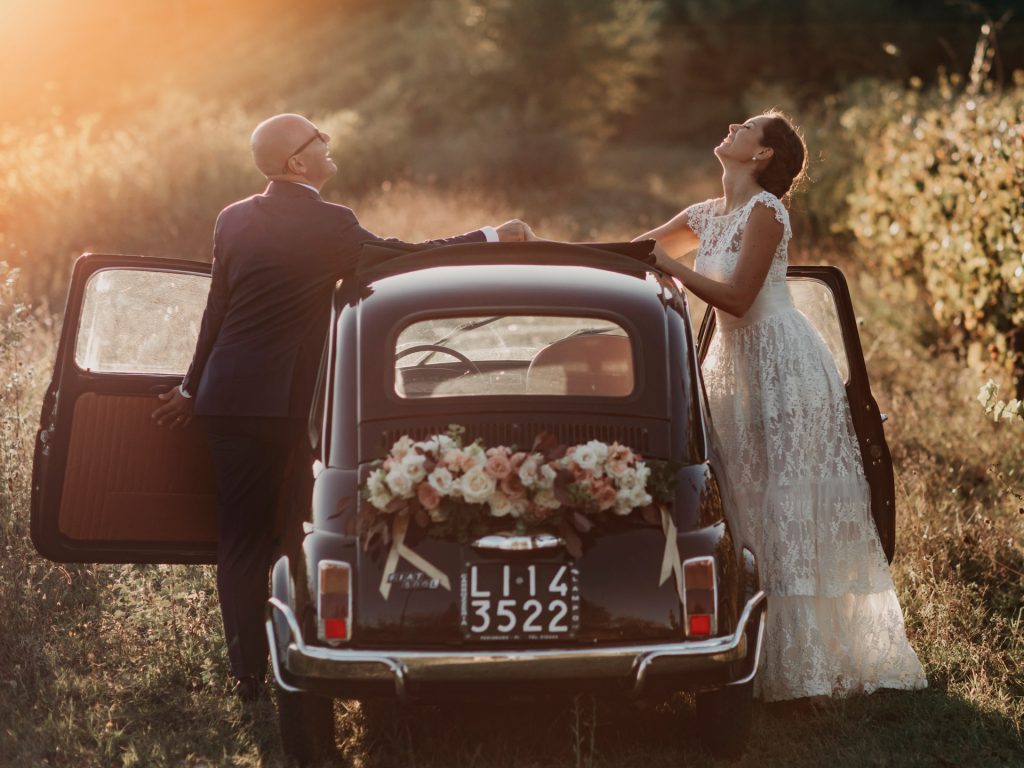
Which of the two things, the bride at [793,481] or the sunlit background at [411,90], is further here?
the sunlit background at [411,90]

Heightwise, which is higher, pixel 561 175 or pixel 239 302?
pixel 561 175

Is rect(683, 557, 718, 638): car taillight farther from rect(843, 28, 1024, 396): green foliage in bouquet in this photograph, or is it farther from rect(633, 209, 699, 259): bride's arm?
rect(843, 28, 1024, 396): green foliage in bouquet

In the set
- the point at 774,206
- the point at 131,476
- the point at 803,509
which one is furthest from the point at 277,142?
the point at 803,509

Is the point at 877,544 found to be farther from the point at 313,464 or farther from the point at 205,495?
the point at 205,495

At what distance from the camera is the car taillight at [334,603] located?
399 centimetres

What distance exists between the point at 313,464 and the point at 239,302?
3.10 ft

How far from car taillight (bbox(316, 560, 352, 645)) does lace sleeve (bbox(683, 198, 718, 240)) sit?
2.59 m

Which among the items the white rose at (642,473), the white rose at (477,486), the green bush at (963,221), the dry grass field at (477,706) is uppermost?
the green bush at (963,221)

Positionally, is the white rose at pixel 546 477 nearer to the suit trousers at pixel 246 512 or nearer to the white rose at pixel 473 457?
the white rose at pixel 473 457

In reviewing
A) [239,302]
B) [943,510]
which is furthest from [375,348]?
[943,510]

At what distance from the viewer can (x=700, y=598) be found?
4.08m

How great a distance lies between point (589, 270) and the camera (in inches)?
192

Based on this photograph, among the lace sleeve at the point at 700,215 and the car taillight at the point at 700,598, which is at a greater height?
the lace sleeve at the point at 700,215

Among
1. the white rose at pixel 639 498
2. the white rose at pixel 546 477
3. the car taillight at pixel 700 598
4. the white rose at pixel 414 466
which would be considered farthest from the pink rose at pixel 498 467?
the car taillight at pixel 700 598
